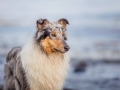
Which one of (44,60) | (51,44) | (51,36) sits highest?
(51,36)

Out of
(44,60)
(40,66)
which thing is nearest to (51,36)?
(44,60)

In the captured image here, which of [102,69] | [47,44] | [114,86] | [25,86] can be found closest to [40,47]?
[47,44]

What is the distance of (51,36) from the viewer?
7320 millimetres

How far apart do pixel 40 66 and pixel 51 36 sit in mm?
564

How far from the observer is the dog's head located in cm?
727

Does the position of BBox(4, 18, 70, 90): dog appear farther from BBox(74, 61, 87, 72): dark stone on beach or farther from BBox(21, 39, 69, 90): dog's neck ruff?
BBox(74, 61, 87, 72): dark stone on beach

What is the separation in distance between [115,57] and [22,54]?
9151 mm

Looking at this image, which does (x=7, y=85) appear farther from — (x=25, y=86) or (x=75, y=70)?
(x=75, y=70)

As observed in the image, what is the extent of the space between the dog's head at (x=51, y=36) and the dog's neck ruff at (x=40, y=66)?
15 cm

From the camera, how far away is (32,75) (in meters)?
7.55

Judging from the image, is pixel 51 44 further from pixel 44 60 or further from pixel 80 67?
pixel 80 67

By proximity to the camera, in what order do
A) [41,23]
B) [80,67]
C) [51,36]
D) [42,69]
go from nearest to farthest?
[51,36]
[41,23]
[42,69]
[80,67]

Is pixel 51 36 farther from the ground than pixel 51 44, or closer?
farther from the ground

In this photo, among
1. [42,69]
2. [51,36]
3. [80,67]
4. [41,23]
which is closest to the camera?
[51,36]
